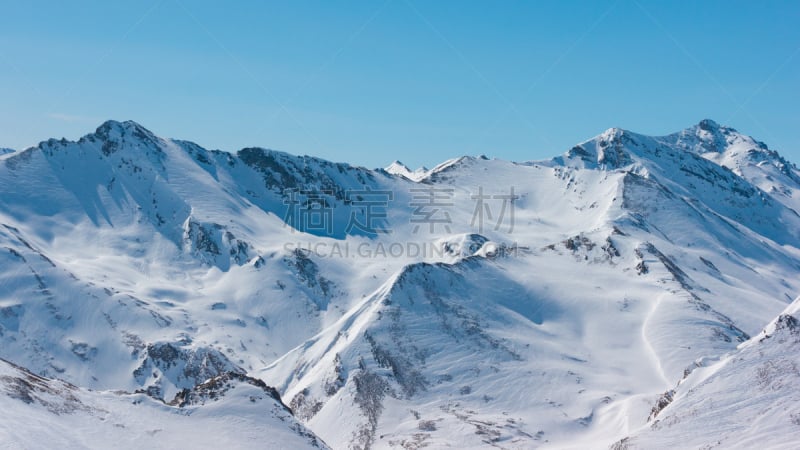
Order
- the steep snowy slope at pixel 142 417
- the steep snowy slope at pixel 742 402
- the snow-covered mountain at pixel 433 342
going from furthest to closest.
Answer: the snow-covered mountain at pixel 433 342
the steep snowy slope at pixel 742 402
the steep snowy slope at pixel 142 417

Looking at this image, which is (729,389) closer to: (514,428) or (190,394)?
(514,428)

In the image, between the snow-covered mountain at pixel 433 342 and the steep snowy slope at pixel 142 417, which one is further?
the snow-covered mountain at pixel 433 342

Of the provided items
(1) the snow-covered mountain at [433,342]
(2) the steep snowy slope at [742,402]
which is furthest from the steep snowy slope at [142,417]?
(2) the steep snowy slope at [742,402]

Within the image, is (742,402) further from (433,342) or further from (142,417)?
(142,417)

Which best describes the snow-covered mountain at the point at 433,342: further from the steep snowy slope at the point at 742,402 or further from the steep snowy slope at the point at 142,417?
the steep snowy slope at the point at 742,402

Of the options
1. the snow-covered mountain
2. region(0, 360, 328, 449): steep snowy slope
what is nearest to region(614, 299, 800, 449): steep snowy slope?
the snow-covered mountain

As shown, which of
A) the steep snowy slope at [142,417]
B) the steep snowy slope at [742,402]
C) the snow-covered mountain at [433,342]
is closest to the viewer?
the steep snowy slope at [142,417]
